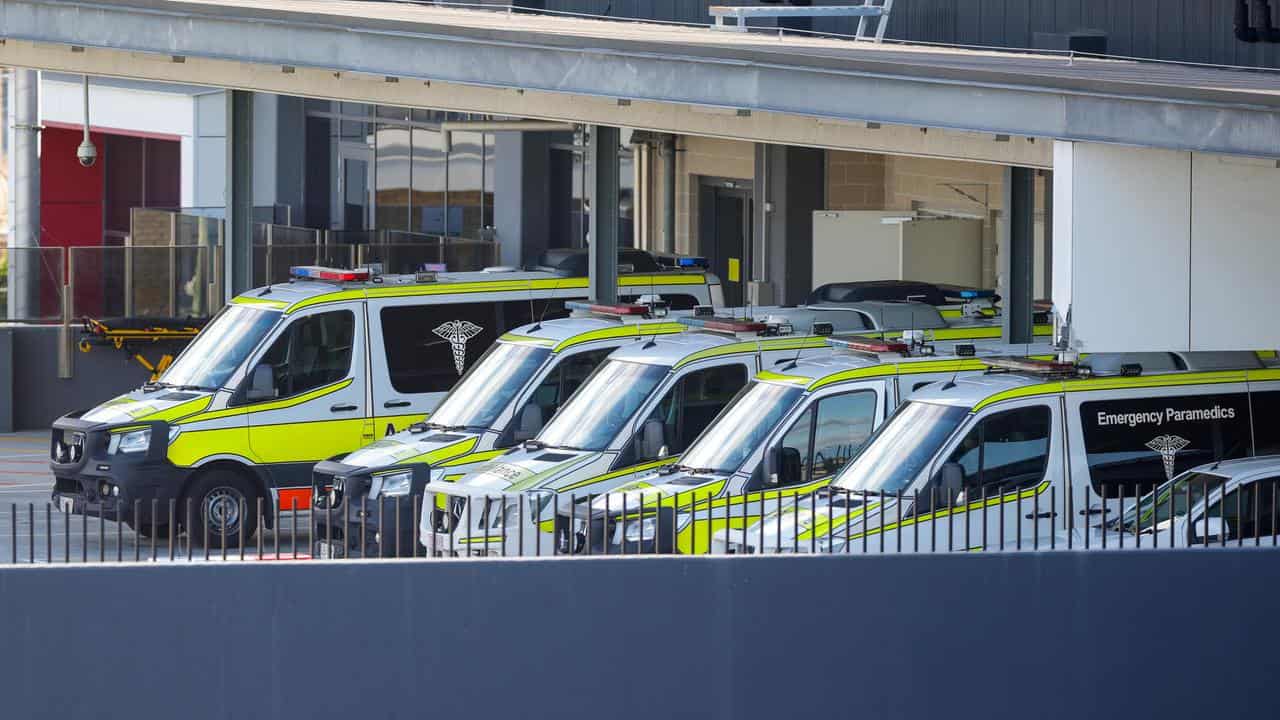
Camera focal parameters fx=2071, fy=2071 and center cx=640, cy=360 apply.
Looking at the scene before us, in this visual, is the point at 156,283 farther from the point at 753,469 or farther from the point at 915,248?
the point at 753,469

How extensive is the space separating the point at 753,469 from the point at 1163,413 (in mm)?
2776

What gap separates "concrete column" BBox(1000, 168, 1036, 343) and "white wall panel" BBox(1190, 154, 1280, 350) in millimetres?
5488

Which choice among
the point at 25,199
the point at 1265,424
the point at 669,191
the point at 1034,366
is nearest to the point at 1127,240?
the point at 1034,366

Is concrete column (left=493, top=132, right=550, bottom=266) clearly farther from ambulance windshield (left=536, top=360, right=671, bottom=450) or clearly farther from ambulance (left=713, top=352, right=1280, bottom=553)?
ambulance (left=713, top=352, right=1280, bottom=553)

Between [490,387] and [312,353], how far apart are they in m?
2.19

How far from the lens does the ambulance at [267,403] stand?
1819 cm

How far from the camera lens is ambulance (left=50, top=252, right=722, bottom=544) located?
59.7 feet

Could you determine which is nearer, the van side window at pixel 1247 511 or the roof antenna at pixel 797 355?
the van side window at pixel 1247 511

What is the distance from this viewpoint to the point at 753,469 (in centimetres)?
1422

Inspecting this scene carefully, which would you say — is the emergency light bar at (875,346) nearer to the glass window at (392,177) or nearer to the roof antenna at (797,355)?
the roof antenna at (797,355)

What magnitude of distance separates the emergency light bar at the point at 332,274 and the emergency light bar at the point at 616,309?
2048 millimetres

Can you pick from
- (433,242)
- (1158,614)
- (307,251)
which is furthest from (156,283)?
(1158,614)

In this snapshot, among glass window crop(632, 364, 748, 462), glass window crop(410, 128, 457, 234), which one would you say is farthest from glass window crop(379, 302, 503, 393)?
glass window crop(410, 128, 457, 234)

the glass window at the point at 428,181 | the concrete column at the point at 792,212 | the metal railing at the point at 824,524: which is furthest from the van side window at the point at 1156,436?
the glass window at the point at 428,181
